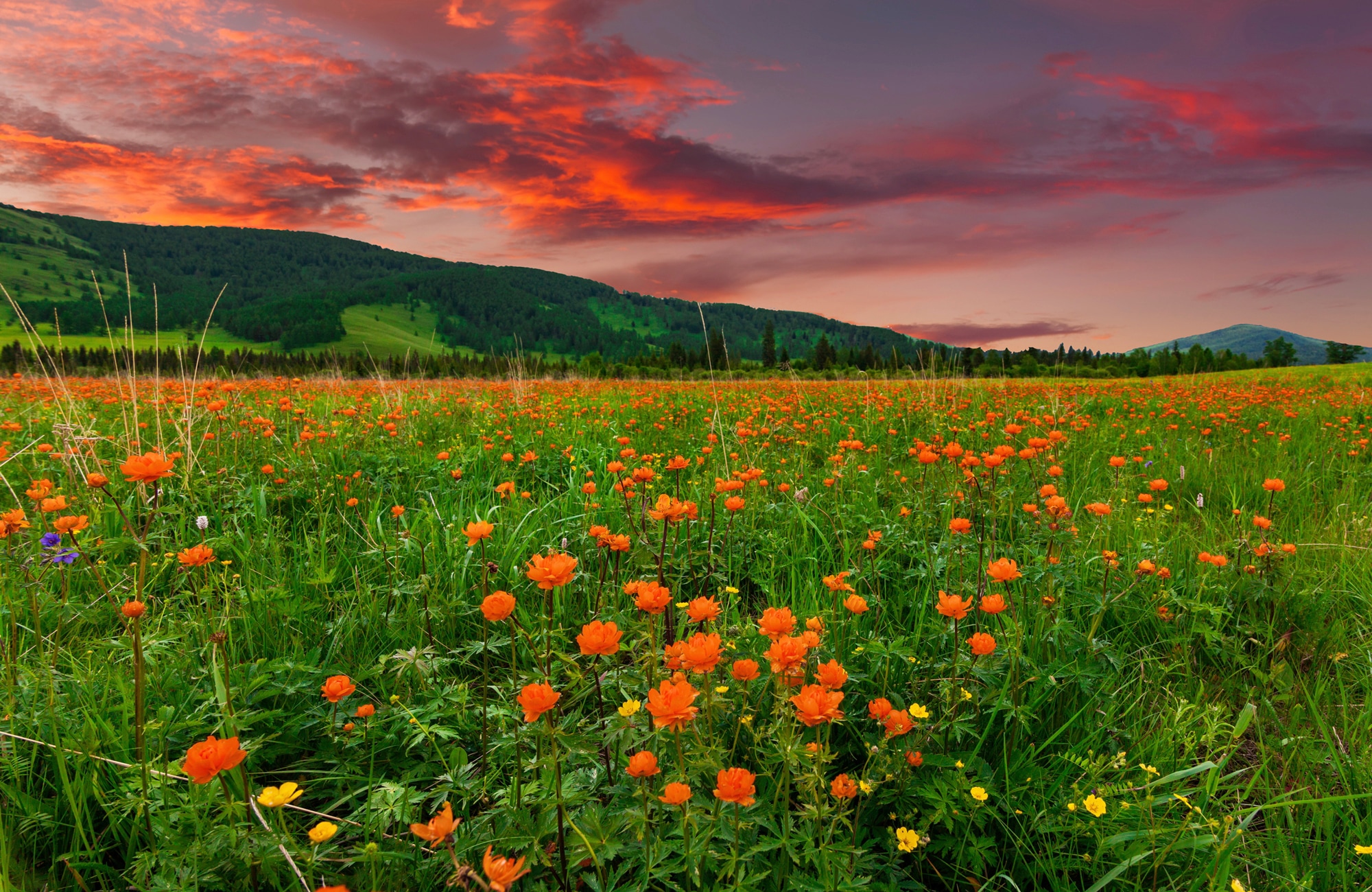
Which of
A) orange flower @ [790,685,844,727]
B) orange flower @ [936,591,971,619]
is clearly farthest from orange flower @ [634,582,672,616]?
orange flower @ [936,591,971,619]

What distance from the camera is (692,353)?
51.0 meters

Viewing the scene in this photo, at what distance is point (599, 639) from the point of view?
128 centimetres

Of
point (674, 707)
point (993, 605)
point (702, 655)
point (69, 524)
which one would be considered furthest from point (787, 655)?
point (69, 524)

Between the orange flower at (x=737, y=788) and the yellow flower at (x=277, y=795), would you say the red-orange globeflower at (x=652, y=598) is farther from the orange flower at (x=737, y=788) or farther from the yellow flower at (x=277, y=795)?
the yellow flower at (x=277, y=795)

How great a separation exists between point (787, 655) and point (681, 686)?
30cm

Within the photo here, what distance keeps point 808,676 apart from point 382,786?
122 cm

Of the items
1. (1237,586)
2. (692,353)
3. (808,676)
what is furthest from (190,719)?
(692,353)

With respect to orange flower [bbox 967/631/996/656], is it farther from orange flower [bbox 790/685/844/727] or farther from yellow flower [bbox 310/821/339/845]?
yellow flower [bbox 310/821/339/845]

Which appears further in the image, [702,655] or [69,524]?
[69,524]

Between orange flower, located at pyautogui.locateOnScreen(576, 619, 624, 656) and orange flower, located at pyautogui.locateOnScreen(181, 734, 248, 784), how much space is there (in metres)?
0.64

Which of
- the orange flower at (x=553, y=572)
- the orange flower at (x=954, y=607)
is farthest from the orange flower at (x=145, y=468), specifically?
the orange flower at (x=954, y=607)

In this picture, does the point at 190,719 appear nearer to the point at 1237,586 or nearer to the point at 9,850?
the point at 9,850

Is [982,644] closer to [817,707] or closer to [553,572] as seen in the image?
[817,707]

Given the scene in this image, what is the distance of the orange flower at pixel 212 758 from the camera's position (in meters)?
1.02
